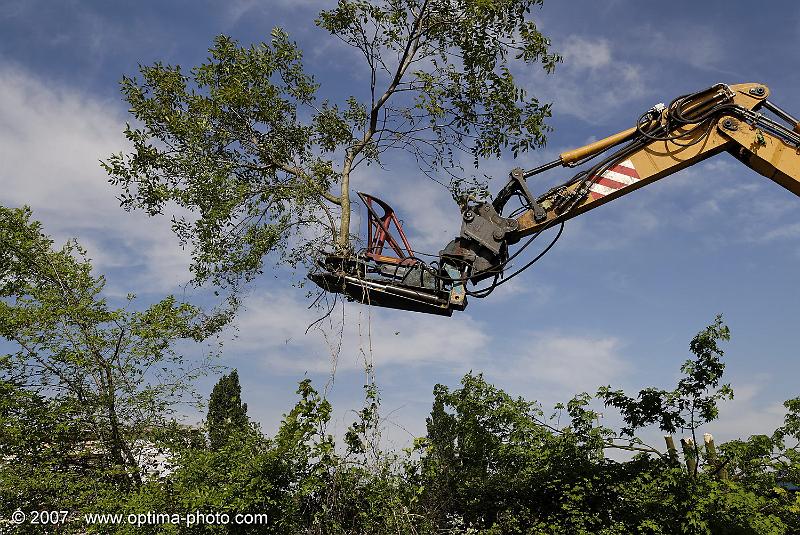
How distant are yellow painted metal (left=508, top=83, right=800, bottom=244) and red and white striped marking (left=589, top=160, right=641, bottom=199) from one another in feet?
0.11

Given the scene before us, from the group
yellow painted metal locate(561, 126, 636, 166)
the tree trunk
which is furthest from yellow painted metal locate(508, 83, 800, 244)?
the tree trunk

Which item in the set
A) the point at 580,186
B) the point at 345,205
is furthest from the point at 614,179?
the point at 345,205

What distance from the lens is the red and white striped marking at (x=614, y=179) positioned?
630 cm

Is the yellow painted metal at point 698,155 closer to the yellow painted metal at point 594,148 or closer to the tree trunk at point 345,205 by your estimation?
the yellow painted metal at point 594,148

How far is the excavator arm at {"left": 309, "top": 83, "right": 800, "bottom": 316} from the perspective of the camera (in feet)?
20.0

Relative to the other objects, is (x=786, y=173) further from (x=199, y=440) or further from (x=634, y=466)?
(x=199, y=440)

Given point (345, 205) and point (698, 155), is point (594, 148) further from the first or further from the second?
point (345, 205)

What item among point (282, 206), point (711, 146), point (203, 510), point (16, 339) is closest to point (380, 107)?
point (282, 206)

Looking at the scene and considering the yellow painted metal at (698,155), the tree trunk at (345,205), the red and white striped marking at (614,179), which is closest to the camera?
the yellow painted metal at (698,155)

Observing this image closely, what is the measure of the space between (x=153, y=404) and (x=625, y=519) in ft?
22.7

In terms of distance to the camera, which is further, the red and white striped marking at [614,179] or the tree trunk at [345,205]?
the tree trunk at [345,205]

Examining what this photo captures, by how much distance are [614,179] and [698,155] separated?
86 centimetres

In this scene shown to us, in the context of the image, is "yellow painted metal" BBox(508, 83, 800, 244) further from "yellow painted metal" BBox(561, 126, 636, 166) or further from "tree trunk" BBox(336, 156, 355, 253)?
"tree trunk" BBox(336, 156, 355, 253)

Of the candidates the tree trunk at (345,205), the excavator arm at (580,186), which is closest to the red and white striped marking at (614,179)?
the excavator arm at (580,186)
